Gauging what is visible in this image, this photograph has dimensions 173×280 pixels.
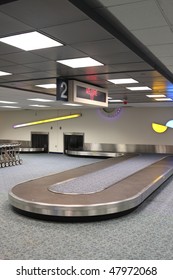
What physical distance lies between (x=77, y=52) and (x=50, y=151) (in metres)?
17.1

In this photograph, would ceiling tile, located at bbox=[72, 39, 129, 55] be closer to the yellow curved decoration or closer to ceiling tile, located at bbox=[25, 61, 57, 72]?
ceiling tile, located at bbox=[25, 61, 57, 72]

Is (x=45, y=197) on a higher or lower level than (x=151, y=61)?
lower

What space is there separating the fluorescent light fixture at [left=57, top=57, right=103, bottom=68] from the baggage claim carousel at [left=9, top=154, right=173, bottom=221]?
2913 mm

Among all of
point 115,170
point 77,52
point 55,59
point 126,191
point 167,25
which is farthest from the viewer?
point 115,170

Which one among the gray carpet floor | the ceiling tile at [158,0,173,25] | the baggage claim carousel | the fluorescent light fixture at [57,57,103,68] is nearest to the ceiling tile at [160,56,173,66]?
the fluorescent light fixture at [57,57,103,68]

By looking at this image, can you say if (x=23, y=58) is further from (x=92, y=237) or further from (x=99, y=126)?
(x=99, y=126)

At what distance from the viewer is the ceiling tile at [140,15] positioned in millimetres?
3137

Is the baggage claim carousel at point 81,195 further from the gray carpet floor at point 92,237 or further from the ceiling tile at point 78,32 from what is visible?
the ceiling tile at point 78,32

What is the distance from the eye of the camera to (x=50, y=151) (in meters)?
21.8

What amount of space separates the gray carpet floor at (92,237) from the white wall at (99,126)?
11615 millimetres

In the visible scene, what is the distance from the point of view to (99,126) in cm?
1962

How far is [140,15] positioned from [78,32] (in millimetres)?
971

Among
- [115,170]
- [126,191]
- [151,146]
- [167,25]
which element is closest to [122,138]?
[151,146]
